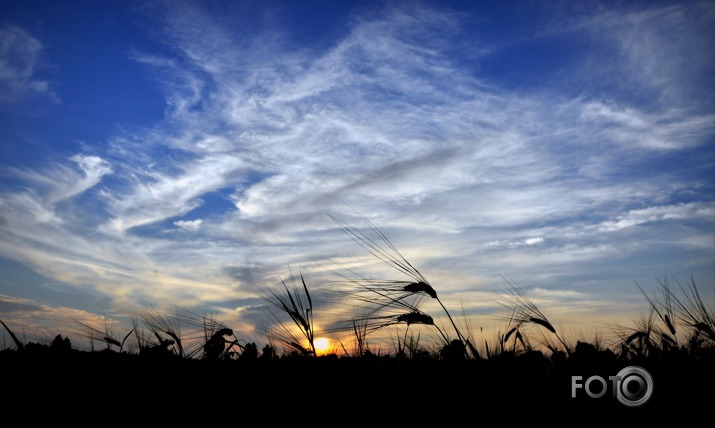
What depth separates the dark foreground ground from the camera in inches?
Answer: 118

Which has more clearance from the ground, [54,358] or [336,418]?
[54,358]

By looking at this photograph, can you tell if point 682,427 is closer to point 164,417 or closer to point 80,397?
point 164,417

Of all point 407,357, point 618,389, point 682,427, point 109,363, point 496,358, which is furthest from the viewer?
point 407,357

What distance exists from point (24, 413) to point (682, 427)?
164 inches

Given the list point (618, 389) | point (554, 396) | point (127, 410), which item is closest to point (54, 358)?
point (127, 410)

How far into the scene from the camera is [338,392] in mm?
3584

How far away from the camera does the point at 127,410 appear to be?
10.2 feet

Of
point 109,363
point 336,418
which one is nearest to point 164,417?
point 336,418

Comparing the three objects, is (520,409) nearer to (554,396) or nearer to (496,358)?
(554,396)

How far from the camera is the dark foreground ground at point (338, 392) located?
9.81 ft

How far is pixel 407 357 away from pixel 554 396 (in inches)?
94.2

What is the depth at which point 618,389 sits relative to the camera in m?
3.24

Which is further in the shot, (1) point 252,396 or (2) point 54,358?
(2) point 54,358

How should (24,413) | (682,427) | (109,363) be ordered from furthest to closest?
1. (109,363)
2. (24,413)
3. (682,427)
